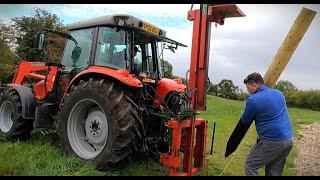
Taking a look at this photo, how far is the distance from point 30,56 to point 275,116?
22.1 meters

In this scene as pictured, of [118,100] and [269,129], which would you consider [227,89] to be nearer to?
[118,100]

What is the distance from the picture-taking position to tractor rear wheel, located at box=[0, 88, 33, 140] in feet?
26.0

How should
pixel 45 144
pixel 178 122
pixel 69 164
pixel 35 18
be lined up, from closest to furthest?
pixel 178 122 < pixel 69 164 < pixel 45 144 < pixel 35 18

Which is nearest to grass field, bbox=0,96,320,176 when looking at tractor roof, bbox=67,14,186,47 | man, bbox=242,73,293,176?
man, bbox=242,73,293,176

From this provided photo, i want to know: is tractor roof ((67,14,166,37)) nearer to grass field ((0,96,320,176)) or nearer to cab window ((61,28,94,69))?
cab window ((61,28,94,69))

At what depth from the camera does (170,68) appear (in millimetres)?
8211

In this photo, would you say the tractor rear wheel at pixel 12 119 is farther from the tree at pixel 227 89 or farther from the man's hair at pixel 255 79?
the tree at pixel 227 89

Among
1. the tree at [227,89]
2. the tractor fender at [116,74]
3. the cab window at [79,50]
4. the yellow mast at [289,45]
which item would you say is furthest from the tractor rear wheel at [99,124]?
the tree at [227,89]

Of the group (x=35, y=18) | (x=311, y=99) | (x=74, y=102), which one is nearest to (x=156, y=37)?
(x=74, y=102)

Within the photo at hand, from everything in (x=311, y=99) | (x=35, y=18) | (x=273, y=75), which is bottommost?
(x=311, y=99)

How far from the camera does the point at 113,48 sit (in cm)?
659

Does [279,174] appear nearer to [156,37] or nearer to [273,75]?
[273,75]

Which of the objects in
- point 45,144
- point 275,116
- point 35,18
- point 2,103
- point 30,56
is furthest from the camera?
point 35,18

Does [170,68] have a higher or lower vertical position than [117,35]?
lower
